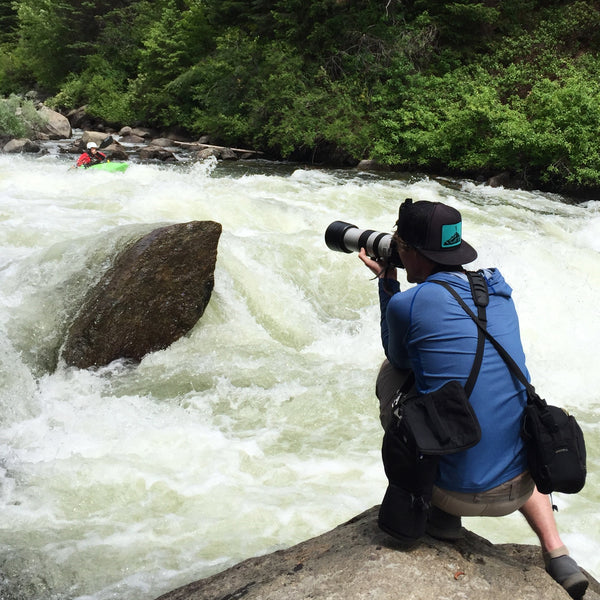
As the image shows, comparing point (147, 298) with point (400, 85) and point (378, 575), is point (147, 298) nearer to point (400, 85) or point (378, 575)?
point (378, 575)

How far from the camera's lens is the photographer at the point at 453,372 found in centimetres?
197

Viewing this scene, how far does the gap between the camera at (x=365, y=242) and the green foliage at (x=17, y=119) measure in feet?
56.9

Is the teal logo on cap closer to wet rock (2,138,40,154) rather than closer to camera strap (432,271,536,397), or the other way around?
camera strap (432,271,536,397)

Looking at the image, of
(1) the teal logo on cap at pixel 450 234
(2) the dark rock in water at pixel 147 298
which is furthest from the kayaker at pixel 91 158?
(1) the teal logo on cap at pixel 450 234

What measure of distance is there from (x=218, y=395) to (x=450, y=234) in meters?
3.02

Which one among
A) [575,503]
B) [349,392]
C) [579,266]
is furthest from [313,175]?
[575,503]

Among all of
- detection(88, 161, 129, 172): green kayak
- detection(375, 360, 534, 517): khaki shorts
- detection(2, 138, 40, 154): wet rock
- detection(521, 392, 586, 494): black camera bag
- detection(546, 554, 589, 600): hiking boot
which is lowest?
detection(2, 138, 40, 154): wet rock

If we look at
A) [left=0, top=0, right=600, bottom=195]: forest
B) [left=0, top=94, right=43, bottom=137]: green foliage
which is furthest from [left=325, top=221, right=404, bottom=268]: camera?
[left=0, top=94, right=43, bottom=137]: green foliage

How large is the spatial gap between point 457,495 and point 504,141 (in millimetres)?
12065

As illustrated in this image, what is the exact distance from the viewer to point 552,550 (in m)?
2.23

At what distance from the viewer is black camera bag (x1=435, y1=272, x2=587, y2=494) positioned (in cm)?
196

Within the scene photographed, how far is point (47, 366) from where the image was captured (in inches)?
199

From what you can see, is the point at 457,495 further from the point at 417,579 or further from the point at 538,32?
the point at 538,32

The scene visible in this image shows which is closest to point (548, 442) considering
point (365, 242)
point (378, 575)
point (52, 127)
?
point (378, 575)
